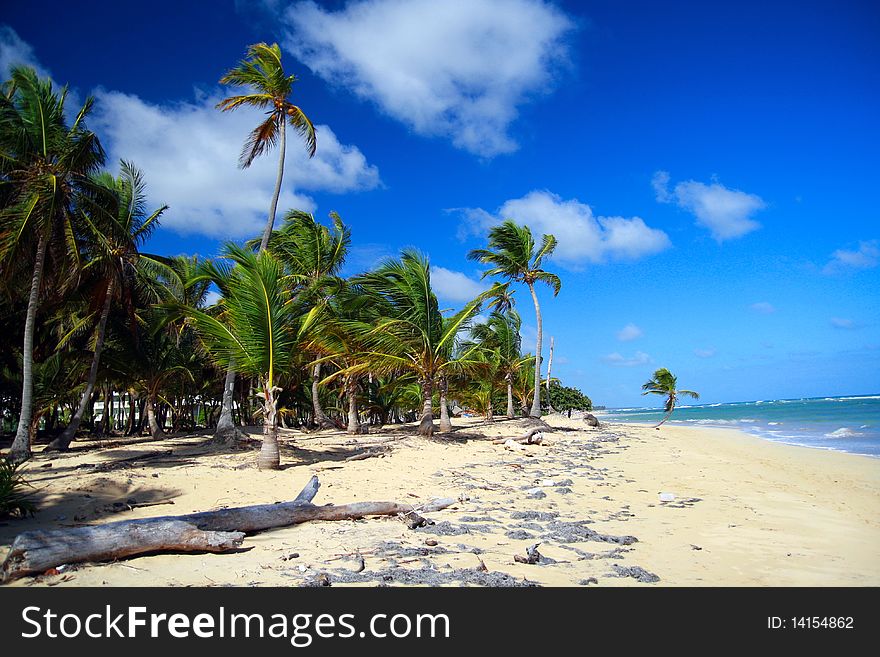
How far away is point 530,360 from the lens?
97.3 ft

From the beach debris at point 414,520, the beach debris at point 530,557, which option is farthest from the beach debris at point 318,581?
the beach debris at point 414,520

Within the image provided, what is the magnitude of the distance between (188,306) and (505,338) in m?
18.5

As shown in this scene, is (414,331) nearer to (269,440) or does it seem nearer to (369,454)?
(369,454)

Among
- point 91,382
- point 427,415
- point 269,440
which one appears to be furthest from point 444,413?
point 91,382

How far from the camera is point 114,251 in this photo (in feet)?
44.7

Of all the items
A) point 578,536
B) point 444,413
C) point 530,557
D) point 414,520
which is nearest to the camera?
point 530,557

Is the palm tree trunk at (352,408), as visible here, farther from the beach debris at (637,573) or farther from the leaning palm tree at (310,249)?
the beach debris at (637,573)

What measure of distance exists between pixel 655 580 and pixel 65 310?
712 inches

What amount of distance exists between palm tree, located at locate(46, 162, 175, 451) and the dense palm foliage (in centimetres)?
5

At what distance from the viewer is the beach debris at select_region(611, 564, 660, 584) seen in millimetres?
4148

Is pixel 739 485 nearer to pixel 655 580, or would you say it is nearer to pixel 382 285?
pixel 655 580

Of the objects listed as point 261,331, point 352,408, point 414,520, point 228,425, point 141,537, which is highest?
point 261,331

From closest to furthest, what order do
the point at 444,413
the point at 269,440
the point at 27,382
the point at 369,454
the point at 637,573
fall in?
1. the point at 637,573
2. the point at 269,440
3. the point at 27,382
4. the point at 369,454
5. the point at 444,413
